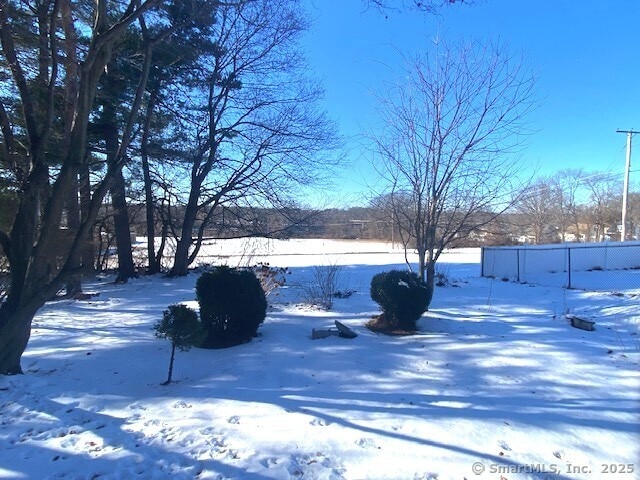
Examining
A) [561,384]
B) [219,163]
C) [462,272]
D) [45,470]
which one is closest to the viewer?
[45,470]

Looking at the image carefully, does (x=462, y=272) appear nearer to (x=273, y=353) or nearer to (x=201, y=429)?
(x=273, y=353)

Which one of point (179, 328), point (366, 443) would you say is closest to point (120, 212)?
point (179, 328)

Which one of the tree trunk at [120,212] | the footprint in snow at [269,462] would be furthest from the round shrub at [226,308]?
the tree trunk at [120,212]

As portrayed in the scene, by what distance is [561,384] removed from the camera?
15.6 feet

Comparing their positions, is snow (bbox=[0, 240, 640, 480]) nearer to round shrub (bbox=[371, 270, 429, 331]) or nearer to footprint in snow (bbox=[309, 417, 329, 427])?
footprint in snow (bbox=[309, 417, 329, 427])

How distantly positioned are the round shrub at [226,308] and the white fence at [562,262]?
44.7ft

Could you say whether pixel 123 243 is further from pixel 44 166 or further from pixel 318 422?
pixel 318 422

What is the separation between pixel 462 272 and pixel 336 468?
19.6m

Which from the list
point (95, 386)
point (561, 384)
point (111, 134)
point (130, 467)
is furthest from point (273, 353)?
point (111, 134)

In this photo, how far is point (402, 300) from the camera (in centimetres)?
777

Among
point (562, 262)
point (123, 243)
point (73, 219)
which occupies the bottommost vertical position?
point (562, 262)

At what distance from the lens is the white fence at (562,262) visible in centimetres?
1789

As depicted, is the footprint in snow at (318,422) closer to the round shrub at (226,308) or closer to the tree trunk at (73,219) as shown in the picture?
the round shrub at (226,308)

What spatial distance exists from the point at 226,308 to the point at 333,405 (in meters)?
3.18
